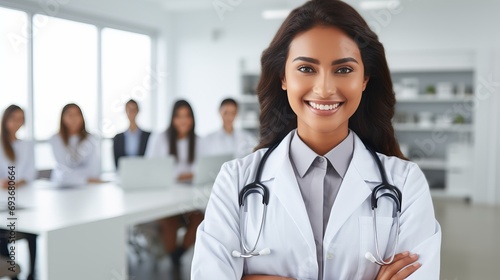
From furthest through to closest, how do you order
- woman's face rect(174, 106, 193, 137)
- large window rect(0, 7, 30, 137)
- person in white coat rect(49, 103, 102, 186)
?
woman's face rect(174, 106, 193, 137) < person in white coat rect(49, 103, 102, 186) < large window rect(0, 7, 30, 137)

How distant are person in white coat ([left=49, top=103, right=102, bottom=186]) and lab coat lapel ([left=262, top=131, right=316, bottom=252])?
54.2 inches

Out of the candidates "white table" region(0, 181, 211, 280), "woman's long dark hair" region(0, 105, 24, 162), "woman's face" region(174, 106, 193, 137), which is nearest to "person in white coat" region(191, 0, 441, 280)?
"white table" region(0, 181, 211, 280)

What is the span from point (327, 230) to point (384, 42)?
16.5 ft

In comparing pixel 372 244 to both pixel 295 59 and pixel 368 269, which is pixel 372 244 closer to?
pixel 368 269

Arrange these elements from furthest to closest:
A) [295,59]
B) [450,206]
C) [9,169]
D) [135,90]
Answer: [135,90]
[450,206]
[9,169]
[295,59]

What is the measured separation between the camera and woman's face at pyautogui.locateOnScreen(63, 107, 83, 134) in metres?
2.16

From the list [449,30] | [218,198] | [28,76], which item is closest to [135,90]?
[28,76]

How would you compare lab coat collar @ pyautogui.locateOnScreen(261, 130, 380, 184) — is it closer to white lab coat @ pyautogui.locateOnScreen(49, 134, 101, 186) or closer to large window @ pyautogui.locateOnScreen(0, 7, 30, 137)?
large window @ pyautogui.locateOnScreen(0, 7, 30, 137)

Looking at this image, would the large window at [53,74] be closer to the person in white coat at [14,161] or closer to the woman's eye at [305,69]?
the person in white coat at [14,161]

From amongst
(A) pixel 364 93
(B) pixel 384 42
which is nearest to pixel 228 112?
(B) pixel 384 42

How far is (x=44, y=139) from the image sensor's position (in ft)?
10.9

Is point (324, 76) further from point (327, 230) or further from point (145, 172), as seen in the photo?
point (145, 172)

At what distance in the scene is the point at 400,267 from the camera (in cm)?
92

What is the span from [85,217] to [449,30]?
4.55 metres
